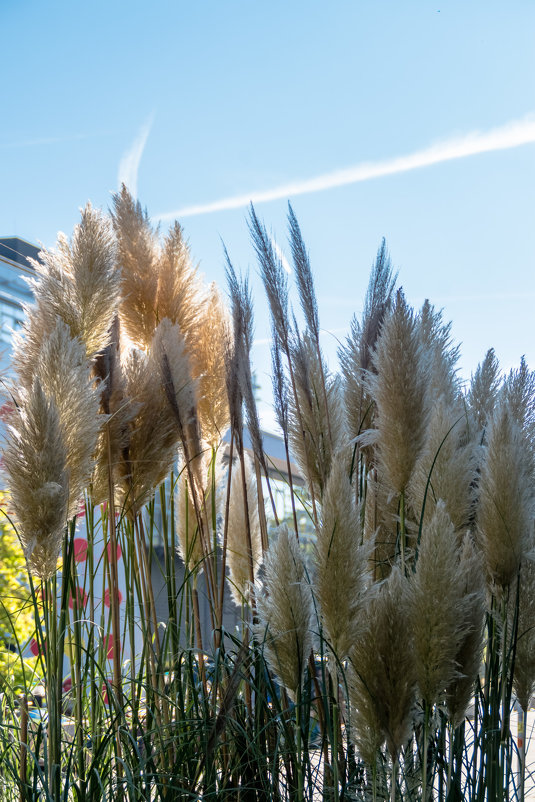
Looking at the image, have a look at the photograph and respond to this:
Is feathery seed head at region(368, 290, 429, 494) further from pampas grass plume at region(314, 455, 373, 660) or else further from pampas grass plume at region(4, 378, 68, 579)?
pampas grass plume at region(4, 378, 68, 579)

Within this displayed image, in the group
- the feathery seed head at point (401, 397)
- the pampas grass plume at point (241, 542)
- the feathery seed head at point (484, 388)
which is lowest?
the pampas grass plume at point (241, 542)

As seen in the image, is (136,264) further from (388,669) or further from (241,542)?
(388,669)

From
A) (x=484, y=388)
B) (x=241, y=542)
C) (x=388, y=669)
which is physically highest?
(x=484, y=388)

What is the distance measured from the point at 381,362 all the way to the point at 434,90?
181 inches

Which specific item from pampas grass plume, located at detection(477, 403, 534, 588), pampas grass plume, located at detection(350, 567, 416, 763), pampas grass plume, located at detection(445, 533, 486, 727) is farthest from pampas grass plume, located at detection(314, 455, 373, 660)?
pampas grass plume, located at detection(477, 403, 534, 588)

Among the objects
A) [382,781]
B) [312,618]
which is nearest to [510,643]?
[382,781]

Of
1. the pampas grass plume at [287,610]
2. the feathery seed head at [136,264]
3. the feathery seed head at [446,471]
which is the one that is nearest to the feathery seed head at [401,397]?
the feathery seed head at [446,471]

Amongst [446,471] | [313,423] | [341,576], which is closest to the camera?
[341,576]

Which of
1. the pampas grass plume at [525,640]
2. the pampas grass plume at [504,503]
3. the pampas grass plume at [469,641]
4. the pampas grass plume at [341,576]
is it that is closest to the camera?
the pampas grass plume at [341,576]

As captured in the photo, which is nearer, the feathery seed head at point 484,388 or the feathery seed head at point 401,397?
the feathery seed head at point 401,397

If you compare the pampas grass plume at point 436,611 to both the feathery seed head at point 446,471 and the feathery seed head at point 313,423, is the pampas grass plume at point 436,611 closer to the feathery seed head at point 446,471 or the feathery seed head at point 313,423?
the feathery seed head at point 446,471

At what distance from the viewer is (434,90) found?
215 inches

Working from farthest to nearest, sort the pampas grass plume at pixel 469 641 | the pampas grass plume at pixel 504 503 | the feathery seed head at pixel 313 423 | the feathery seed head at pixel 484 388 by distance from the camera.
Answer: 1. the feathery seed head at pixel 484 388
2. the feathery seed head at pixel 313 423
3. the pampas grass plume at pixel 504 503
4. the pampas grass plume at pixel 469 641

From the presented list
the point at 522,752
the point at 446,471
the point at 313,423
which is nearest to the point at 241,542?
the point at 313,423
